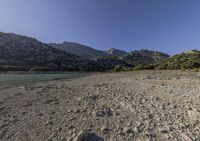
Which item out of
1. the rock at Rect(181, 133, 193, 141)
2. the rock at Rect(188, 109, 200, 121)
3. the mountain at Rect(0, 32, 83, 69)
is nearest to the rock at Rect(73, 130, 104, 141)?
the rock at Rect(181, 133, 193, 141)

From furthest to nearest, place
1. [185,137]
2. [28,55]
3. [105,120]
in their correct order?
1. [28,55]
2. [105,120]
3. [185,137]

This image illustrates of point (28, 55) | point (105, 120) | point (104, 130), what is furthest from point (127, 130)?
point (28, 55)

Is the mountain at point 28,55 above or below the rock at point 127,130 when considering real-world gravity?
above

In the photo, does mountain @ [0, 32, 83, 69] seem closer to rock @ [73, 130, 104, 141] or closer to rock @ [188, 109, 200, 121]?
rock @ [188, 109, 200, 121]

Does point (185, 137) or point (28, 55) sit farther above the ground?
point (28, 55)

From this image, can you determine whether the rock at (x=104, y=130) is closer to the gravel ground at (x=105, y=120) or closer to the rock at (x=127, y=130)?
the gravel ground at (x=105, y=120)

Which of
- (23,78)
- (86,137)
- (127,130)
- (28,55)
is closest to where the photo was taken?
(86,137)

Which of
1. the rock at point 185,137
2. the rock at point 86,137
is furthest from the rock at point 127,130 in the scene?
the rock at point 185,137

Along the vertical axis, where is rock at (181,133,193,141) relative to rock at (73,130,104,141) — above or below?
above

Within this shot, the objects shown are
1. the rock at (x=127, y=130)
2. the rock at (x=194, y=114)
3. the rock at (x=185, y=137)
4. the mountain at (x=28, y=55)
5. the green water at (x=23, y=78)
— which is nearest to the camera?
the rock at (x=185, y=137)

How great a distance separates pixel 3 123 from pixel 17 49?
152279mm

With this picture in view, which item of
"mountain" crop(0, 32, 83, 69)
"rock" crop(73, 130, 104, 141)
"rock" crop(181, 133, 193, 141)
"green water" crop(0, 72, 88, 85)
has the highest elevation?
"mountain" crop(0, 32, 83, 69)

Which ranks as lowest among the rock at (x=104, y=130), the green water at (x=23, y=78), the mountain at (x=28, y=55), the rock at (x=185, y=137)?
the rock at (x=104, y=130)

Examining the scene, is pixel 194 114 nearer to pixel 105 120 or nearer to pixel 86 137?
pixel 105 120
